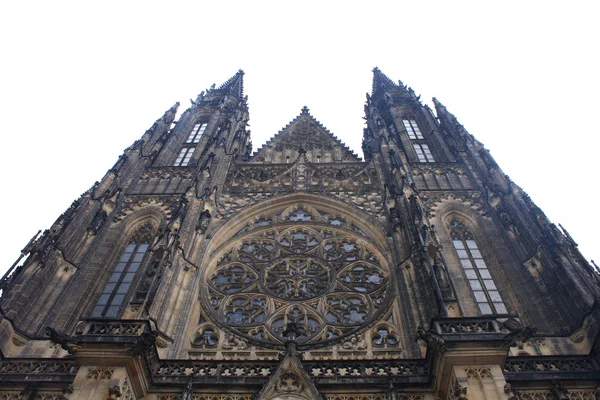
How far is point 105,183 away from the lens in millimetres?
18062

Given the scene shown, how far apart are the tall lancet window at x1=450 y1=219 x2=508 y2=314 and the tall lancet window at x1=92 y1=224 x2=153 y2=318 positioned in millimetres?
9001

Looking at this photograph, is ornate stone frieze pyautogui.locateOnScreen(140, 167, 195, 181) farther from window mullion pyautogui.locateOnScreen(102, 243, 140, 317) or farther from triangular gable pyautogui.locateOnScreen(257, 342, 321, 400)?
triangular gable pyautogui.locateOnScreen(257, 342, 321, 400)

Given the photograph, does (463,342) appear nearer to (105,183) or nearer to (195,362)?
(195,362)

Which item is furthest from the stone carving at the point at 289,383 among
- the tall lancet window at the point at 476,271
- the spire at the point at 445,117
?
the spire at the point at 445,117

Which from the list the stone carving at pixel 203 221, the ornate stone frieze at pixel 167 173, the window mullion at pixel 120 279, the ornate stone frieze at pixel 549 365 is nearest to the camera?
the ornate stone frieze at pixel 549 365

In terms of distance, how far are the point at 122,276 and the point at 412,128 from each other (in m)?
14.6

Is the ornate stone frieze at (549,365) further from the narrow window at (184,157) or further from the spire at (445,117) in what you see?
the narrow window at (184,157)

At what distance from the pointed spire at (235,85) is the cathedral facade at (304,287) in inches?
374

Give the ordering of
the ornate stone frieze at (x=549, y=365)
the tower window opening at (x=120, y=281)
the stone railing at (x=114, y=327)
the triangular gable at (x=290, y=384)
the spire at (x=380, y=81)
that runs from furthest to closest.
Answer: the spire at (x=380, y=81) → the tower window opening at (x=120, y=281) → the ornate stone frieze at (x=549, y=365) → the stone railing at (x=114, y=327) → the triangular gable at (x=290, y=384)

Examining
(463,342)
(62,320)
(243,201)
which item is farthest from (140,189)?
(463,342)

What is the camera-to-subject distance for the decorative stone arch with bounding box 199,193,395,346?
1306 cm

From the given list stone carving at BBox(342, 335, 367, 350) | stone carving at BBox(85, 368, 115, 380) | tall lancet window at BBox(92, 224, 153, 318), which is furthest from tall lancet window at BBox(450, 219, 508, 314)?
tall lancet window at BBox(92, 224, 153, 318)

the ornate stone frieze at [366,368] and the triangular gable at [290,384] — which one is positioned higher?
the ornate stone frieze at [366,368]

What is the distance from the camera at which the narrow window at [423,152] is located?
21219mm
